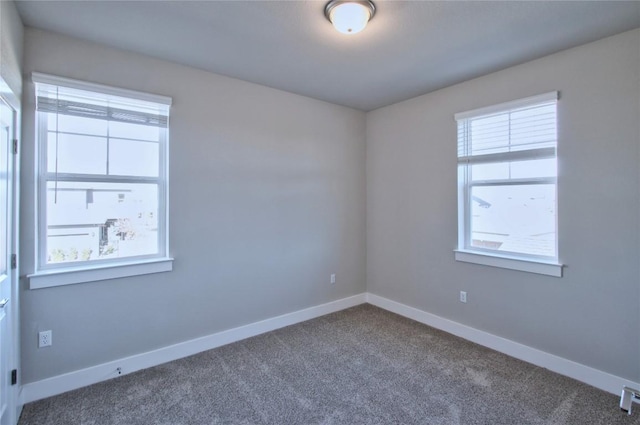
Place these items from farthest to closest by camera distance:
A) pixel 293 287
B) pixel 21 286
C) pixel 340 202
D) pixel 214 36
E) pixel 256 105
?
pixel 340 202 < pixel 293 287 < pixel 256 105 < pixel 214 36 < pixel 21 286

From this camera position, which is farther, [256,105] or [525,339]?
[256,105]

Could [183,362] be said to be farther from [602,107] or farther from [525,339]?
[602,107]

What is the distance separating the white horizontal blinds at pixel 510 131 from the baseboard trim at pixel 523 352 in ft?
5.68

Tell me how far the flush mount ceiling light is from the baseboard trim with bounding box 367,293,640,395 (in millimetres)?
3001

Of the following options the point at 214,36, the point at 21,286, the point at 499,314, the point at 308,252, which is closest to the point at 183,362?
the point at 21,286

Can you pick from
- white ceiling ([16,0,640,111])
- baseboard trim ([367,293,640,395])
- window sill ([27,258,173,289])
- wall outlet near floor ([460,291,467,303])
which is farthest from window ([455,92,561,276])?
window sill ([27,258,173,289])

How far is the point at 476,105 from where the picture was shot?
10.3 feet

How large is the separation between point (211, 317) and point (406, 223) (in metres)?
2.43

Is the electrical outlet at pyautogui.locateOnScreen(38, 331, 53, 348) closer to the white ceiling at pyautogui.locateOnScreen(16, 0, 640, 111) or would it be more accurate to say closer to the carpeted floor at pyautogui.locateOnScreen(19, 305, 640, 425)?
the carpeted floor at pyautogui.locateOnScreen(19, 305, 640, 425)

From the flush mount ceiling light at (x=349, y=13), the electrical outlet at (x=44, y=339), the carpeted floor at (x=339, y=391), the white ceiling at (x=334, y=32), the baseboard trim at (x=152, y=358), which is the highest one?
the white ceiling at (x=334, y=32)

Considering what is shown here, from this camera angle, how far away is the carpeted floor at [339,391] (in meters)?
2.09

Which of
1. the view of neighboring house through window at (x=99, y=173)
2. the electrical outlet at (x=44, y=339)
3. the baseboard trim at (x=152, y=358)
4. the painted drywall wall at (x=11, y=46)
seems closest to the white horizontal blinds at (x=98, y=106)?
the view of neighboring house through window at (x=99, y=173)

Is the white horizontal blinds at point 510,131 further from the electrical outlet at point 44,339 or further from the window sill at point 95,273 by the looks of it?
the electrical outlet at point 44,339

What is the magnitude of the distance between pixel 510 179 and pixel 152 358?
143 inches
